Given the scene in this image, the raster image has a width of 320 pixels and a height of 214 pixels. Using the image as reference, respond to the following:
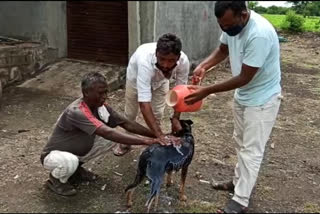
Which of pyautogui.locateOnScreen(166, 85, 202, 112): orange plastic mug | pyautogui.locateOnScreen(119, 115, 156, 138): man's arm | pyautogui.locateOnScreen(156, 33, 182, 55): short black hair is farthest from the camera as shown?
pyautogui.locateOnScreen(119, 115, 156, 138): man's arm

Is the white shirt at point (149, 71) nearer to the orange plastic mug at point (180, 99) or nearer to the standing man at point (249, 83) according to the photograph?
the orange plastic mug at point (180, 99)

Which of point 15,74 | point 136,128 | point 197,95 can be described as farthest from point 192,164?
point 15,74

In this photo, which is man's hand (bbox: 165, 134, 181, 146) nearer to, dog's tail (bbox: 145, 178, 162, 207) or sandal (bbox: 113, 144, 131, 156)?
dog's tail (bbox: 145, 178, 162, 207)

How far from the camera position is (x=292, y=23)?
12.3 m

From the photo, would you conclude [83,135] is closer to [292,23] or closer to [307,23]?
[292,23]

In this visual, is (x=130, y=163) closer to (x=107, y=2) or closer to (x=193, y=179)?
(x=193, y=179)

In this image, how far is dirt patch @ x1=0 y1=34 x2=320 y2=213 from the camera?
3652 mm

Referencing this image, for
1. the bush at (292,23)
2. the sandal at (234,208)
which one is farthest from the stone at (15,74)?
the bush at (292,23)

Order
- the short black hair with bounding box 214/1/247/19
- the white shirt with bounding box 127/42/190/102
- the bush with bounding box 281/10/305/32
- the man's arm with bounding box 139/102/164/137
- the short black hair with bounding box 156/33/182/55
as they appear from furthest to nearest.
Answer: the bush with bounding box 281/10/305/32 → the white shirt with bounding box 127/42/190/102 → the man's arm with bounding box 139/102/164/137 → the short black hair with bounding box 156/33/182/55 → the short black hair with bounding box 214/1/247/19

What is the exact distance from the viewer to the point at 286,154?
192 inches

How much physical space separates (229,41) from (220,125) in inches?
96.0

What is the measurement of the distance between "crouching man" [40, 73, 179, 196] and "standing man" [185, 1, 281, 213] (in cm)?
54


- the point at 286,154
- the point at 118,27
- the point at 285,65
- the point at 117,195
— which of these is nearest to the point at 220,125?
the point at 286,154

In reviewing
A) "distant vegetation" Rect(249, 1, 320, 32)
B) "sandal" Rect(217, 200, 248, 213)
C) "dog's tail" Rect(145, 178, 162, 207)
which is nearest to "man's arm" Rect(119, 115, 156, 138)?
"dog's tail" Rect(145, 178, 162, 207)
